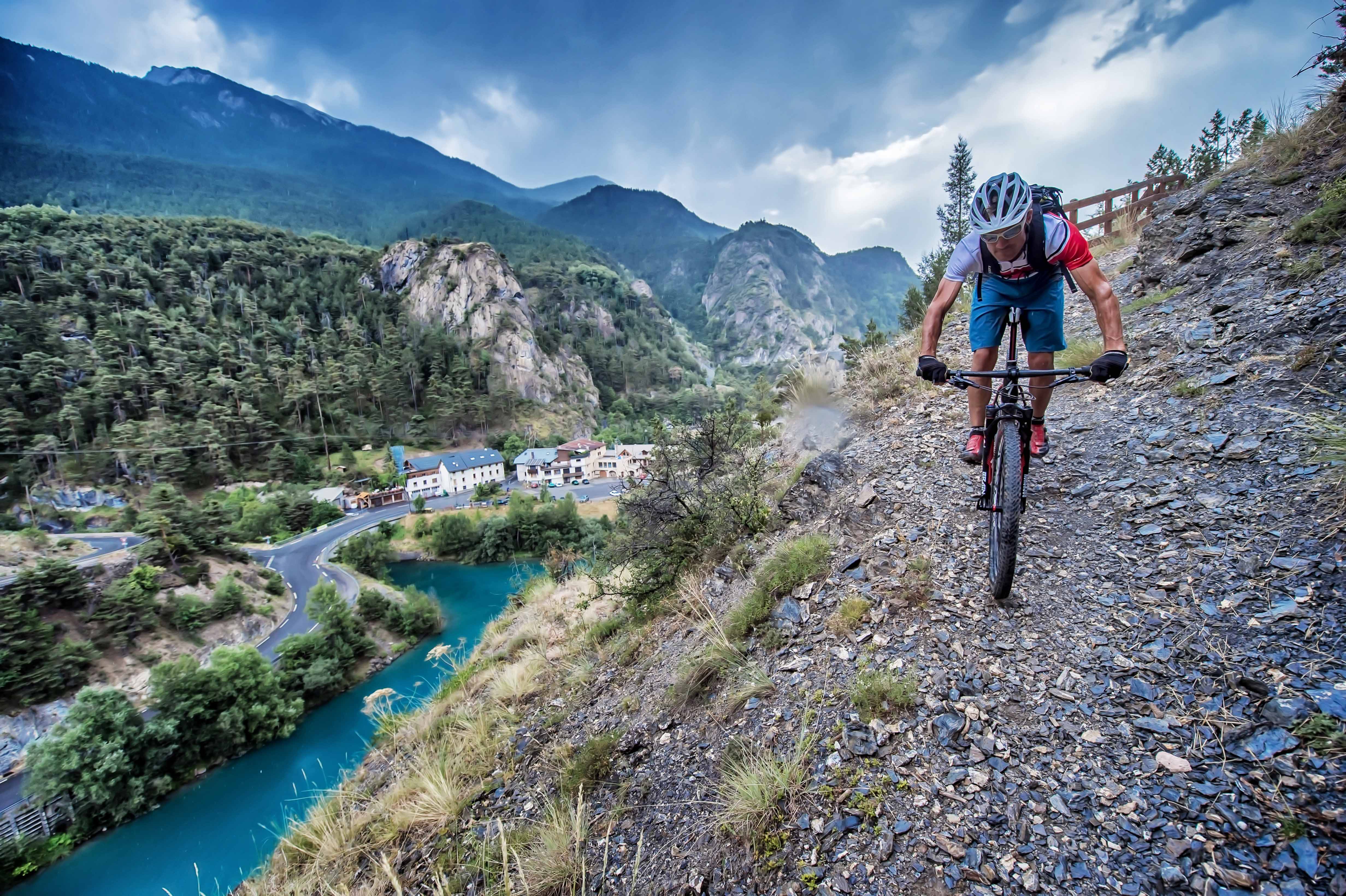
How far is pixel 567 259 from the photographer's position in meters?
149

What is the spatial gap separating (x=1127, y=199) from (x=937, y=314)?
50.2ft

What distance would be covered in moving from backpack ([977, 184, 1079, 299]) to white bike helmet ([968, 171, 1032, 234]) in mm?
155

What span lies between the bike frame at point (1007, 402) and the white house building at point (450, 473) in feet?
200

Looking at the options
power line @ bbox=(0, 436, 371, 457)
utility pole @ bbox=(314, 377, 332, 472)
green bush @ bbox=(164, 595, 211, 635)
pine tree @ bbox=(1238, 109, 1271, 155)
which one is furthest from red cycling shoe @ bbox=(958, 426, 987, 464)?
power line @ bbox=(0, 436, 371, 457)

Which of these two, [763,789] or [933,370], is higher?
[933,370]

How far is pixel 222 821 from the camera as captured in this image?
20328mm

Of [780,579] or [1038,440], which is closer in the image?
[1038,440]

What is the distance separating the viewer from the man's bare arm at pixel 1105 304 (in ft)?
9.36

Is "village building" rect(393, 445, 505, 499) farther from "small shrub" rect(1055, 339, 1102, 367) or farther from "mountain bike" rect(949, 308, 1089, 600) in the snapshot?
"mountain bike" rect(949, 308, 1089, 600)

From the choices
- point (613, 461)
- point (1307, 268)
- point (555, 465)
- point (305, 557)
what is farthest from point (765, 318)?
point (1307, 268)

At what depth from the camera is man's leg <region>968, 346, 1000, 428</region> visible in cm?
363

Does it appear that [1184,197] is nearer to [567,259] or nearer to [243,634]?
[243,634]

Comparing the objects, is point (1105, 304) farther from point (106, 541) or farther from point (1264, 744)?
point (106, 541)

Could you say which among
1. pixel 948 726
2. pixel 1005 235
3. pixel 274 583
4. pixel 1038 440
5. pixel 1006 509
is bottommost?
pixel 274 583
